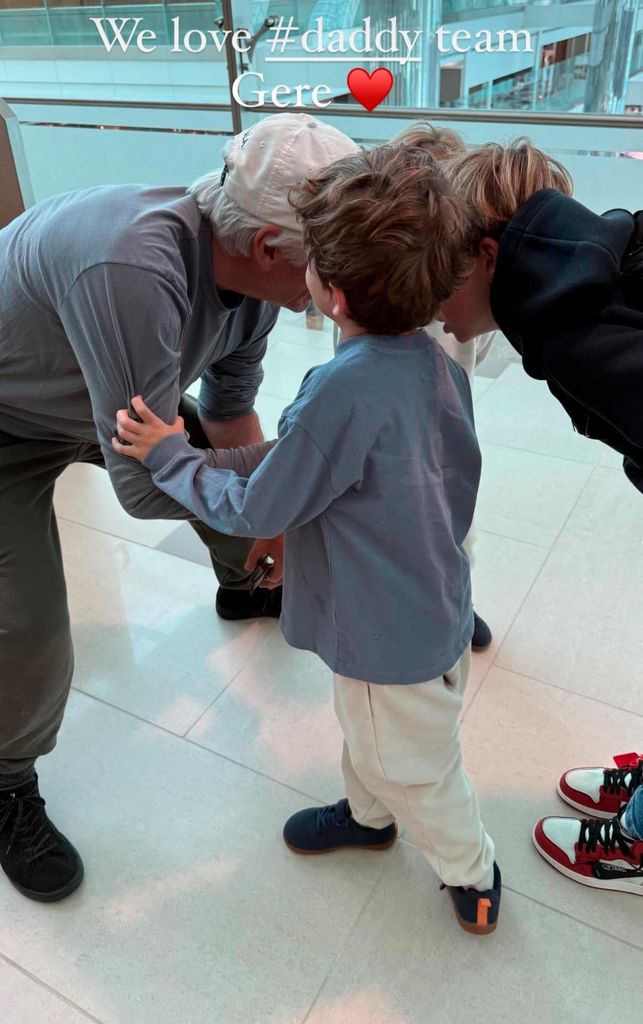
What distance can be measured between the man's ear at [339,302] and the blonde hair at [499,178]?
24cm

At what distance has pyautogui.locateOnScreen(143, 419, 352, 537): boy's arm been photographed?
88 cm

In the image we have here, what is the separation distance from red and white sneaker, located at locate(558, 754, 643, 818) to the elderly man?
0.72m

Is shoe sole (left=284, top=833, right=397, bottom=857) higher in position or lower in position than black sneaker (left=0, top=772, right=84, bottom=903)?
lower

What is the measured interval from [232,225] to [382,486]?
44cm

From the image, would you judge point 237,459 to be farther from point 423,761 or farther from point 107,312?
point 423,761

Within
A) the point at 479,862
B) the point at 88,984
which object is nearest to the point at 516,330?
the point at 479,862

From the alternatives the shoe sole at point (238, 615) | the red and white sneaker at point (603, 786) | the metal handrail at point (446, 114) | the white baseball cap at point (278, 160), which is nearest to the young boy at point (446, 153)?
the white baseball cap at point (278, 160)

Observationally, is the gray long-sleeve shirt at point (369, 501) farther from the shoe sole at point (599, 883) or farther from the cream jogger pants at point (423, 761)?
the shoe sole at point (599, 883)

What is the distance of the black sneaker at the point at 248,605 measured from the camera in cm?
190

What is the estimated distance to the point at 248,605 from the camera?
1.90 metres

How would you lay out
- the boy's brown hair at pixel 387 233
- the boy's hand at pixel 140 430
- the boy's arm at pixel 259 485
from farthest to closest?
1. the boy's hand at pixel 140 430
2. the boy's arm at pixel 259 485
3. the boy's brown hair at pixel 387 233

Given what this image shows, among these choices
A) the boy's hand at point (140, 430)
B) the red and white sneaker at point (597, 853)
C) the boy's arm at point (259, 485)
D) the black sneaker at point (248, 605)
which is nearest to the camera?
the boy's arm at point (259, 485)

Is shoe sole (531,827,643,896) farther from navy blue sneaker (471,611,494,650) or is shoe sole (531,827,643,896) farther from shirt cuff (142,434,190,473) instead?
shirt cuff (142,434,190,473)

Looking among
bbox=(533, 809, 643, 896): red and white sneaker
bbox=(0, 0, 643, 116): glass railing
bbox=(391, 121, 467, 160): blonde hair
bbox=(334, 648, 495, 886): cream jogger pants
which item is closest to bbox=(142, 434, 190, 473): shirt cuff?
bbox=(334, 648, 495, 886): cream jogger pants
